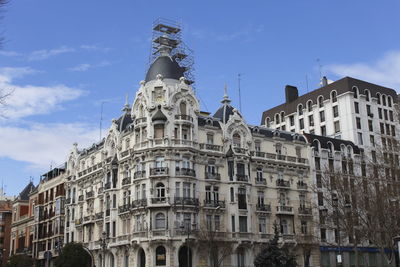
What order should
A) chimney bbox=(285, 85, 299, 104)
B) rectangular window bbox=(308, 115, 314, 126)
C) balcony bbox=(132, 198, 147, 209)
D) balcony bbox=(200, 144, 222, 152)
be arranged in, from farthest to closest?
1. chimney bbox=(285, 85, 299, 104)
2. rectangular window bbox=(308, 115, 314, 126)
3. balcony bbox=(200, 144, 222, 152)
4. balcony bbox=(132, 198, 147, 209)

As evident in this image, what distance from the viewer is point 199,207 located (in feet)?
205

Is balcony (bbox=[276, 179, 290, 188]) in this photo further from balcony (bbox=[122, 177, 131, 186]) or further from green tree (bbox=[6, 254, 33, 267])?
green tree (bbox=[6, 254, 33, 267])

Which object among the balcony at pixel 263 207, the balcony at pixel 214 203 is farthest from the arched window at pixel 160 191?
the balcony at pixel 263 207

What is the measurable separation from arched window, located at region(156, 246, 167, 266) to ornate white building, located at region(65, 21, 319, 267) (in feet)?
0.43

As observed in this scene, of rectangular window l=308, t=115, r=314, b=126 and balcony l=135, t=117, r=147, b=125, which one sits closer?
balcony l=135, t=117, r=147, b=125

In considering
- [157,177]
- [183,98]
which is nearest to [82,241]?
[157,177]

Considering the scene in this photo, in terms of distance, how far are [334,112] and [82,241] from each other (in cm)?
4183

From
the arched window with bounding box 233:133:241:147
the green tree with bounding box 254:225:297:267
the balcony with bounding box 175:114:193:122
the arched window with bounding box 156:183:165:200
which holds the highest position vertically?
the balcony with bounding box 175:114:193:122

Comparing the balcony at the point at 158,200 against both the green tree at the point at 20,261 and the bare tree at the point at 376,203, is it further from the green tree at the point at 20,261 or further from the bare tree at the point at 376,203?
the green tree at the point at 20,261

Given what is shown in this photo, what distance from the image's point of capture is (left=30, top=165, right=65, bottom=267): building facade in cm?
8338

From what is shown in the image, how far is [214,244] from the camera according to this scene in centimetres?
5947

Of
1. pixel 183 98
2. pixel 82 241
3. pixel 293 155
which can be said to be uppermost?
pixel 183 98

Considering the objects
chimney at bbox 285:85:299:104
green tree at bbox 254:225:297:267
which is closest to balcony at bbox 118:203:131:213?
green tree at bbox 254:225:297:267

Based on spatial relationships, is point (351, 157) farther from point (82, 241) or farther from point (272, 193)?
point (82, 241)
